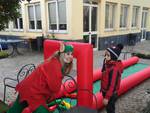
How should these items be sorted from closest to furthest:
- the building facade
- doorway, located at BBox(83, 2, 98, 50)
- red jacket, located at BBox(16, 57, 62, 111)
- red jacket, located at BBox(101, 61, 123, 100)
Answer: red jacket, located at BBox(16, 57, 62, 111), red jacket, located at BBox(101, 61, 123, 100), the building facade, doorway, located at BBox(83, 2, 98, 50)

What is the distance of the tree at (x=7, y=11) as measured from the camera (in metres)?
3.47

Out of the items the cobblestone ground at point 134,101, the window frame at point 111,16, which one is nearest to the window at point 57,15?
the window frame at point 111,16

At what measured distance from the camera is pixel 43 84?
8.96ft

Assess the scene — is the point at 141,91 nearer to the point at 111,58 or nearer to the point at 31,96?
the point at 111,58

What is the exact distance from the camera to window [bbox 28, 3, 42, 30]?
1394cm

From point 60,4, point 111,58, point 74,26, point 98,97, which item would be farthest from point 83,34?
point 111,58

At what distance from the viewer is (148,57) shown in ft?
35.5

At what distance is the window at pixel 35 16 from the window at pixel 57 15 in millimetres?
1149

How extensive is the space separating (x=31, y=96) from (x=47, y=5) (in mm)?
10893

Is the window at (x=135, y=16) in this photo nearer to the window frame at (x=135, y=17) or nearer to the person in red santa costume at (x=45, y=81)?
the window frame at (x=135, y=17)

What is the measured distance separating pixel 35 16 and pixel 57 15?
7.45ft

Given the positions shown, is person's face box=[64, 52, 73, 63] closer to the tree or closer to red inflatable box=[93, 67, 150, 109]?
the tree

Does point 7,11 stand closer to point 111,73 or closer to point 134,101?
point 111,73

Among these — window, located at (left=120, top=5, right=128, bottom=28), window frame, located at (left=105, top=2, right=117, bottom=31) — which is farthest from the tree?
window, located at (left=120, top=5, right=128, bottom=28)
